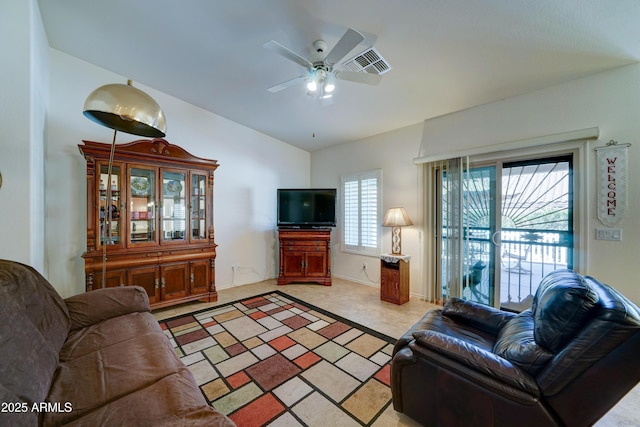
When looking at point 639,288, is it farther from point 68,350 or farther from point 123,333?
point 68,350

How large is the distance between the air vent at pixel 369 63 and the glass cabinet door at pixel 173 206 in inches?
105

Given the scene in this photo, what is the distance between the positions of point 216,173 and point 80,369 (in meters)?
3.20

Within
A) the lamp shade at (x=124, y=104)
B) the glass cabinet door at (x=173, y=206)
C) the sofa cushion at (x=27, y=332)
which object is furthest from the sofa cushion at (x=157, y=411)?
the glass cabinet door at (x=173, y=206)

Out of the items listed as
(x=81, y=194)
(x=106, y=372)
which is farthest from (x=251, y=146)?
(x=106, y=372)

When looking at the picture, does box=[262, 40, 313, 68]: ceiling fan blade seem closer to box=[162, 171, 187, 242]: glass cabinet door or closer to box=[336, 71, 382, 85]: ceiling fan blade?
box=[336, 71, 382, 85]: ceiling fan blade

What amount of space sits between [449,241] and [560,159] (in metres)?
1.50

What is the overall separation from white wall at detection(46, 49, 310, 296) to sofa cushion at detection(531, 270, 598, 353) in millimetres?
4059

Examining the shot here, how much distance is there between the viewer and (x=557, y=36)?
1.98m

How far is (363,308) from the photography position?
132 inches

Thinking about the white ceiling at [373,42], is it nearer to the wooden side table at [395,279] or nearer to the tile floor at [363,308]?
the wooden side table at [395,279]

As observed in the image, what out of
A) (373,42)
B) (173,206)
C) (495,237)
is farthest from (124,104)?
(495,237)

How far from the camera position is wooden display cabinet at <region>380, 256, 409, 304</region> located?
3.45 metres

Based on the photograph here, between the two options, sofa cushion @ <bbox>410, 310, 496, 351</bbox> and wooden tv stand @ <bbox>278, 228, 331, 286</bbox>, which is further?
wooden tv stand @ <bbox>278, 228, 331, 286</bbox>

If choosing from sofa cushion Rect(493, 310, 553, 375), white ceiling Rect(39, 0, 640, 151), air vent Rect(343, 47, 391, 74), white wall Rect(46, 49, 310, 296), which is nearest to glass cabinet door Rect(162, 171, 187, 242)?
white wall Rect(46, 49, 310, 296)
